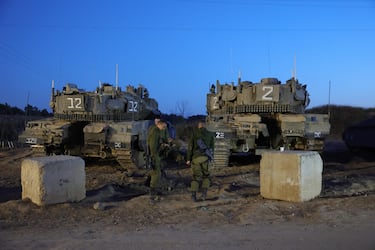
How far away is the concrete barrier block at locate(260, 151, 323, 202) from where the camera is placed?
8.11 meters

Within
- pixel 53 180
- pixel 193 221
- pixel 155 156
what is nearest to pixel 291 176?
pixel 193 221

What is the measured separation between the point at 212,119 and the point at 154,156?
5.51 m

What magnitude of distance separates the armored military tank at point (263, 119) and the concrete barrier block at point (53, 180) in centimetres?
572

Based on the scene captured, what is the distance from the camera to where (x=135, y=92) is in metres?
15.5

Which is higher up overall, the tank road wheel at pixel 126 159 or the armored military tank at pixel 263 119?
the armored military tank at pixel 263 119

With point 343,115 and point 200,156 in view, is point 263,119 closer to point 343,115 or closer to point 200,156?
point 200,156

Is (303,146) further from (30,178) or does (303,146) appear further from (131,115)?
(30,178)

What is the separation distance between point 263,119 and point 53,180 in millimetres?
9322

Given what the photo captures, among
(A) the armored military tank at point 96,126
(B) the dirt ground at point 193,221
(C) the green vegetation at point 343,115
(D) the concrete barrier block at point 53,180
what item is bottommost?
(B) the dirt ground at point 193,221

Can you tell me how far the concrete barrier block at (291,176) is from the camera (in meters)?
8.11

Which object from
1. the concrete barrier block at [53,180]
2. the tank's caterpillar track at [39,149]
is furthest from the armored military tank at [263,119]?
the concrete barrier block at [53,180]

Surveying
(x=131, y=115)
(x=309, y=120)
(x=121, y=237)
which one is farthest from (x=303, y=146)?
(x=121, y=237)

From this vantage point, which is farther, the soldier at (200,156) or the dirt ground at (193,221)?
the soldier at (200,156)

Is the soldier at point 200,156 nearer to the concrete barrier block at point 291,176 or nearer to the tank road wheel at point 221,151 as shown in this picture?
the concrete barrier block at point 291,176
